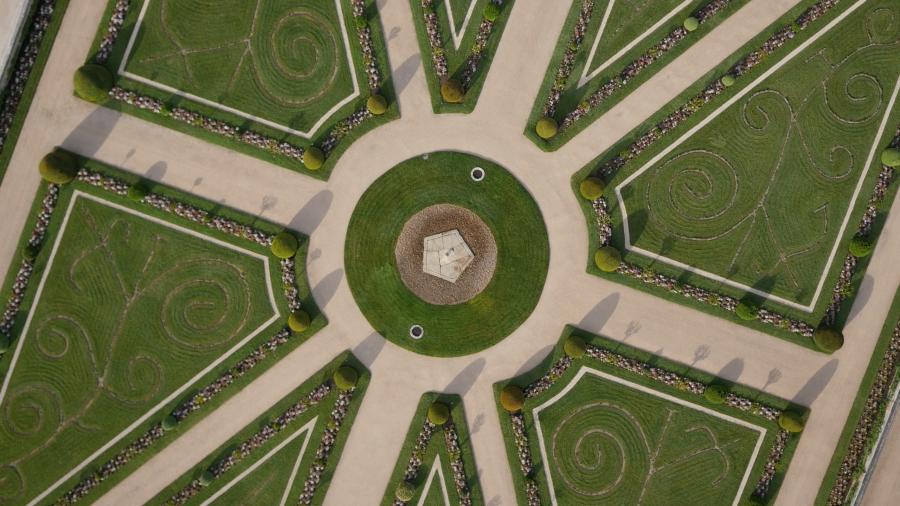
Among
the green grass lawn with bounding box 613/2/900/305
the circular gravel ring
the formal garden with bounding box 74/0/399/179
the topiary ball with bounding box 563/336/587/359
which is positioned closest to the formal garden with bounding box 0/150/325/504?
the formal garden with bounding box 74/0/399/179

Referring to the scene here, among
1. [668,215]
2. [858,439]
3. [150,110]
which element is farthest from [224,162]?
[858,439]

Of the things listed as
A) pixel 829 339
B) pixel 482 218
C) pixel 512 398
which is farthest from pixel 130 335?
pixel 829 339

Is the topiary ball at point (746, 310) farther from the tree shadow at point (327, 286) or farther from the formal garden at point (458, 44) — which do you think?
the tree shadow at point (327, 286)

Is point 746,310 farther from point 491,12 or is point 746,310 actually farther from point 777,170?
point 491,12

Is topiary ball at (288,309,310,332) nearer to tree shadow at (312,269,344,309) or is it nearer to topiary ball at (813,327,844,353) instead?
tree shadow at (312,269,344,309)

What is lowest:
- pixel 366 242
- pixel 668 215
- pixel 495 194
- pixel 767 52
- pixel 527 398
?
pixel 527 398

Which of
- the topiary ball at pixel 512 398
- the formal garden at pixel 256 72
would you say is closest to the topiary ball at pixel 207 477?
the topiary ball at pixel 512 398

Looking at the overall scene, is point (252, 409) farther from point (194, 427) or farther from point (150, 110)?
point (150, 110)
